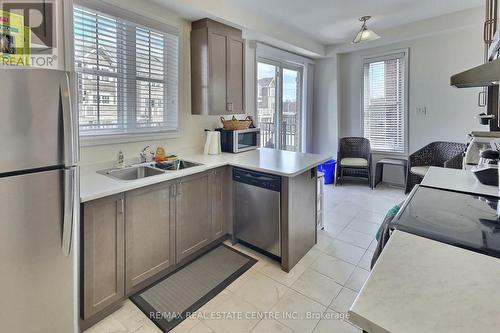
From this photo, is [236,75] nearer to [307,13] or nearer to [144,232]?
[307,13]

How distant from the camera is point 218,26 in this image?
292 centimetres

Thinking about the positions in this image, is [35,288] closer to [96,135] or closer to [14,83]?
[14,83]

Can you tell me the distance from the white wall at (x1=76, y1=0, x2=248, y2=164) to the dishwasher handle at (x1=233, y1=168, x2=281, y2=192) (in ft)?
2.68

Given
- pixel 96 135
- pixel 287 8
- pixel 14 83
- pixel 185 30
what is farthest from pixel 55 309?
pixel 287 8

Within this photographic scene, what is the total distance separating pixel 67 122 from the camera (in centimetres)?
132

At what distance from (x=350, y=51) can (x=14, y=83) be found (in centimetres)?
505

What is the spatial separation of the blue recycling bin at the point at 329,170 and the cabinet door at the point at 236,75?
2301 millimetres

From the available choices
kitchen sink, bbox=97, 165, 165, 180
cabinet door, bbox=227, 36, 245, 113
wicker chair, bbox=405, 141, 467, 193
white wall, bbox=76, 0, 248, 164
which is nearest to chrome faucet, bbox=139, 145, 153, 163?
white wall, bbox=76, 0, 248, 164

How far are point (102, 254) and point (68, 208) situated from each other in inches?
20.8

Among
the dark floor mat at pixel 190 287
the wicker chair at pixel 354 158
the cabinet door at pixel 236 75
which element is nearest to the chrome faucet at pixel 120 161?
the dark floor mat at pixel 190 287

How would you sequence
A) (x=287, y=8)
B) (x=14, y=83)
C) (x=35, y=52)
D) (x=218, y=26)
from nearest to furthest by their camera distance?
(x=14, y=83) < (x=35, y=52) < (x=218, y=26) < (x=287, y=8)

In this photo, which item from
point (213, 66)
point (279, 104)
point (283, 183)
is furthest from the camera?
point (279, 104)

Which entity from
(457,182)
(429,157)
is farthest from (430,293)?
(429,157)

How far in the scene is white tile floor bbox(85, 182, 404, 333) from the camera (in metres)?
1.75
